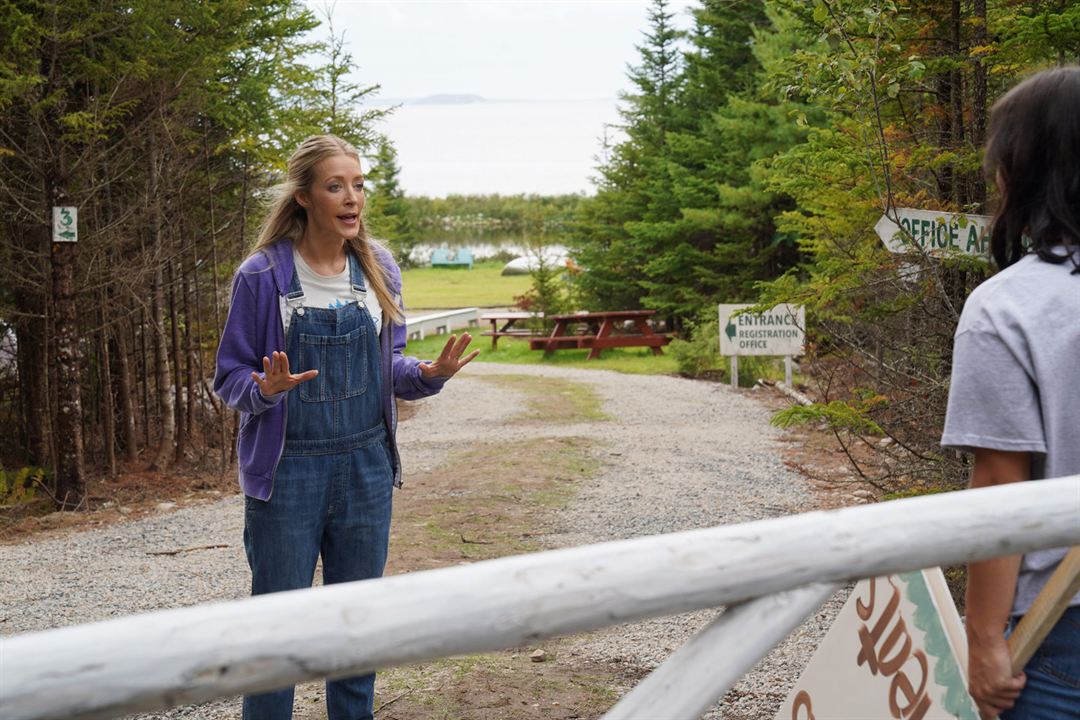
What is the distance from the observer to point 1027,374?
1806 mm

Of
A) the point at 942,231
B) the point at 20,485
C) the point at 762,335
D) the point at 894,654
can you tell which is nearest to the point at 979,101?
the point at 942,231

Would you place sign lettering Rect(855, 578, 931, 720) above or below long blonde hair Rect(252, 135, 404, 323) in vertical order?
below

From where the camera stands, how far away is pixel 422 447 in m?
12.7

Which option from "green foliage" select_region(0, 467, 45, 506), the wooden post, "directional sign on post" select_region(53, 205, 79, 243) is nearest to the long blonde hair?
the wooden post

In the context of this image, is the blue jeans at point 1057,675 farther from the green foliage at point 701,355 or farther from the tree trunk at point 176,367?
the green foliage at point 701,355

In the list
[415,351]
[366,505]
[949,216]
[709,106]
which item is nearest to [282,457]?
[366,505]

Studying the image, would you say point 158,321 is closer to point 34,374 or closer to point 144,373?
point 144,373

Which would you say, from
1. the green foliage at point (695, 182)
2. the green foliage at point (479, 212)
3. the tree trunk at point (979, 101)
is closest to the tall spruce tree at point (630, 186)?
the green foliage at point (695, 182)

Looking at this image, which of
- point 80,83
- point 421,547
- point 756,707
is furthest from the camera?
point 80,83

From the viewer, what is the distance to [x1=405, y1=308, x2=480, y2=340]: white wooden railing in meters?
29.1

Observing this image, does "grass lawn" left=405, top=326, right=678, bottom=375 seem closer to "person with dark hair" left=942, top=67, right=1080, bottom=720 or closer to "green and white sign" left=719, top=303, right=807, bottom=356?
"green and white sign" left=719, top=303, right=807, bottom=356

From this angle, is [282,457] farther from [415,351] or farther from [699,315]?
[415,351]

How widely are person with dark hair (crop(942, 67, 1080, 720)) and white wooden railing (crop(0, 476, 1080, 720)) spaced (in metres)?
0.11

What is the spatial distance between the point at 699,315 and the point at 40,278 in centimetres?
1542
